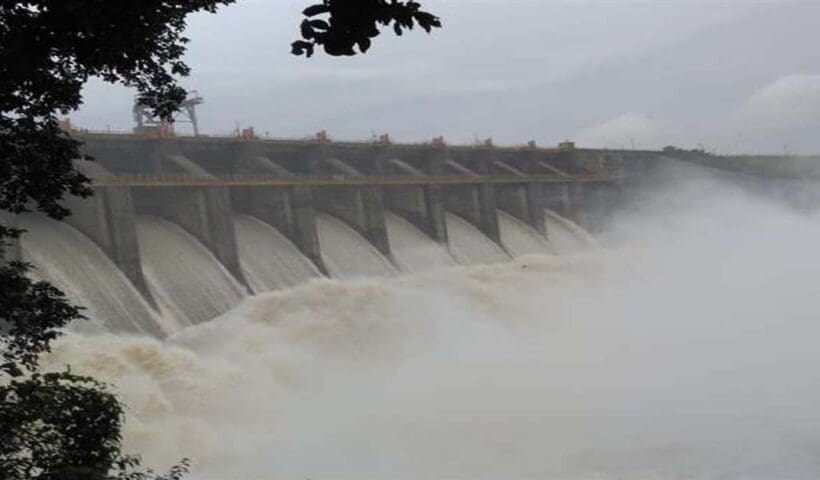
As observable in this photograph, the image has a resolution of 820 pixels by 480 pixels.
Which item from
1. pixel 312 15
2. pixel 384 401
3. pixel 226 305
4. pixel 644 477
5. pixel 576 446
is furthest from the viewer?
pixel 226 305

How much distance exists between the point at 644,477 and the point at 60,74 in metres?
11.5

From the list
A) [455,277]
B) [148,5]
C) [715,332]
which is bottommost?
[715,332]

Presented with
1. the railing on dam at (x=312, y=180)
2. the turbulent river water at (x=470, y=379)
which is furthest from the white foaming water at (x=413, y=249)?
the railing on dam at (x=312, y=180)

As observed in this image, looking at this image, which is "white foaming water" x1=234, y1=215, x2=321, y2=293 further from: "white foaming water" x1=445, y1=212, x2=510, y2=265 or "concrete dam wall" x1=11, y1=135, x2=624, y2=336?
"white foaming water" x1=445, y1=212, x2=510, y2=265

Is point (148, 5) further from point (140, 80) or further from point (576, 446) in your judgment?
point (576, 446)

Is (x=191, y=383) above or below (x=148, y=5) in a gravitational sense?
below

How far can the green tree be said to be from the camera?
5074 millimetres

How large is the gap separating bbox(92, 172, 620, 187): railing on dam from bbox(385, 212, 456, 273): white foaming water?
1.66 meters

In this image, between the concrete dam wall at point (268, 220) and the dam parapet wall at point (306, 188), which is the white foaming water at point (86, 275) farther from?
the dam parapet wall at point (306, 188)

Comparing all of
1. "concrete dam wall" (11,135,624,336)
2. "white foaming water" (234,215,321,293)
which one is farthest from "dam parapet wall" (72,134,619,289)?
"white foaming water" (234,215,321,293)

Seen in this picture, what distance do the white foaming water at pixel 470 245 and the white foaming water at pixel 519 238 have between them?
1110 millimetres

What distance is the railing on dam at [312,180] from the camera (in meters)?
24.2

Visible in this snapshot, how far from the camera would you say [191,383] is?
58.2 feet

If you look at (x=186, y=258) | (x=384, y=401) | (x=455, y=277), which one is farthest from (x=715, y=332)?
(x=186, y=258)
